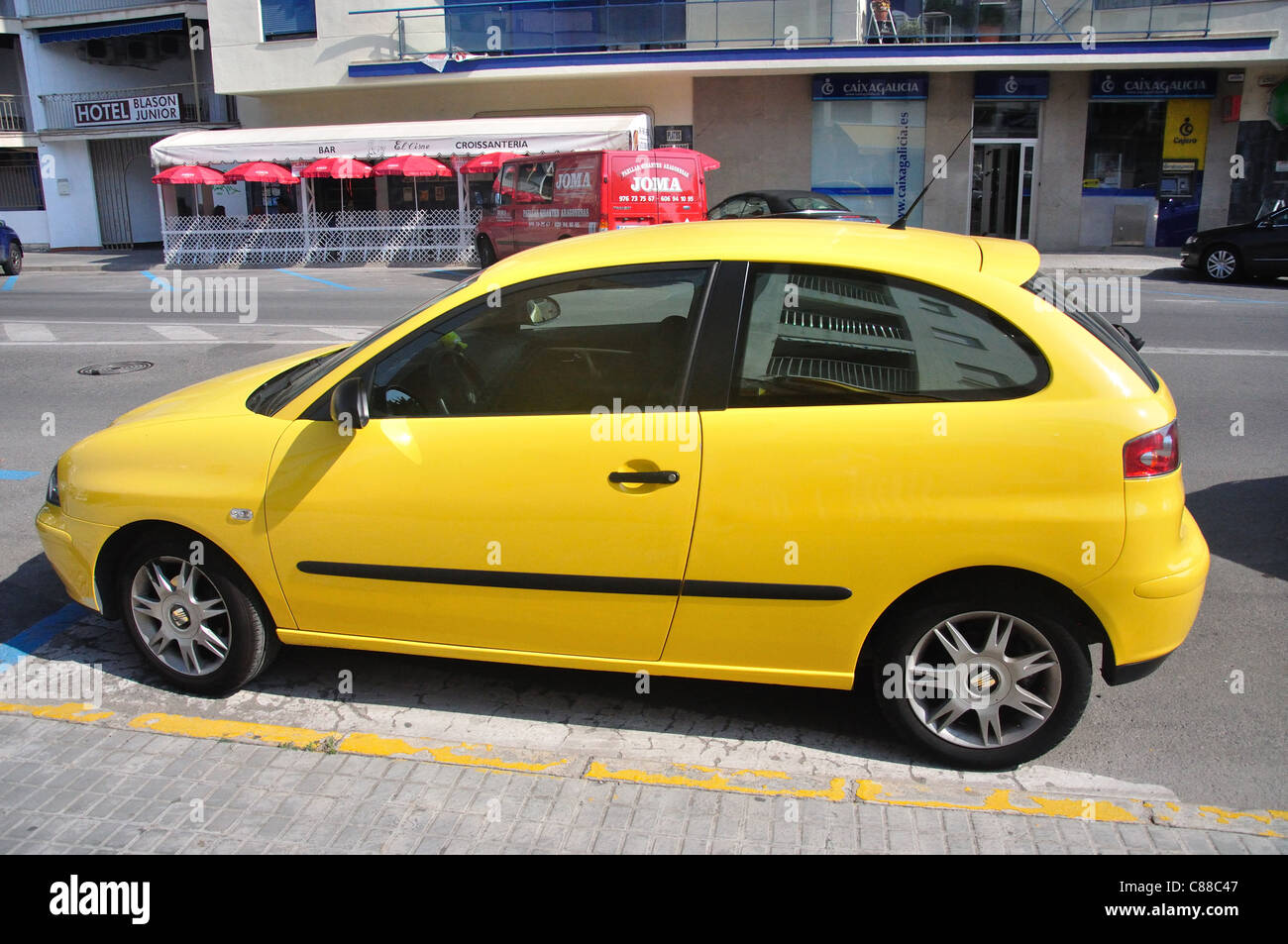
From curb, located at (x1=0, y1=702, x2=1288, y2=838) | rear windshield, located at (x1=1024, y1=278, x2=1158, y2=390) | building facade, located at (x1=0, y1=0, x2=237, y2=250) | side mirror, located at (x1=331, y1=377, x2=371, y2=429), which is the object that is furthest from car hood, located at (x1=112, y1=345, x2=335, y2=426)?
building facade, located at (x1=0, y1=0, x2=237, y2=250)

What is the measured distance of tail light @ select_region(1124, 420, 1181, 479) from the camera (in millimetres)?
3109

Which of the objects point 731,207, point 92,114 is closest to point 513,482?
point 731,207

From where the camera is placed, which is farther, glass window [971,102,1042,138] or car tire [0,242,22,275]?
glass window [971,102,1042,138]

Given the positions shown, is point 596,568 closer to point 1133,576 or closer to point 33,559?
point 1133,576

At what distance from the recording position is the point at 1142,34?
23.0 m

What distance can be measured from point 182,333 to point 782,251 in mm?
10874

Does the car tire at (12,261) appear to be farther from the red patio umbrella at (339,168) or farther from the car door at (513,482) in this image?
the car door at (513,482)

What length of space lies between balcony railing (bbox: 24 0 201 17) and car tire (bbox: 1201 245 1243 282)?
2694 cm

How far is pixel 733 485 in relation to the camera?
324cm

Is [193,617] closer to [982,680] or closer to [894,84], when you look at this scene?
[982,680]

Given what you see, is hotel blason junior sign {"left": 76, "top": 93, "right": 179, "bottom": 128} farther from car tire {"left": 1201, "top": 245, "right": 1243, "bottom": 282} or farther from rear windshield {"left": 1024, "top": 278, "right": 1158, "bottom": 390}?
rear windshield {"left": 1024, "top": 278, "right": 1158, "bottom": 390}
